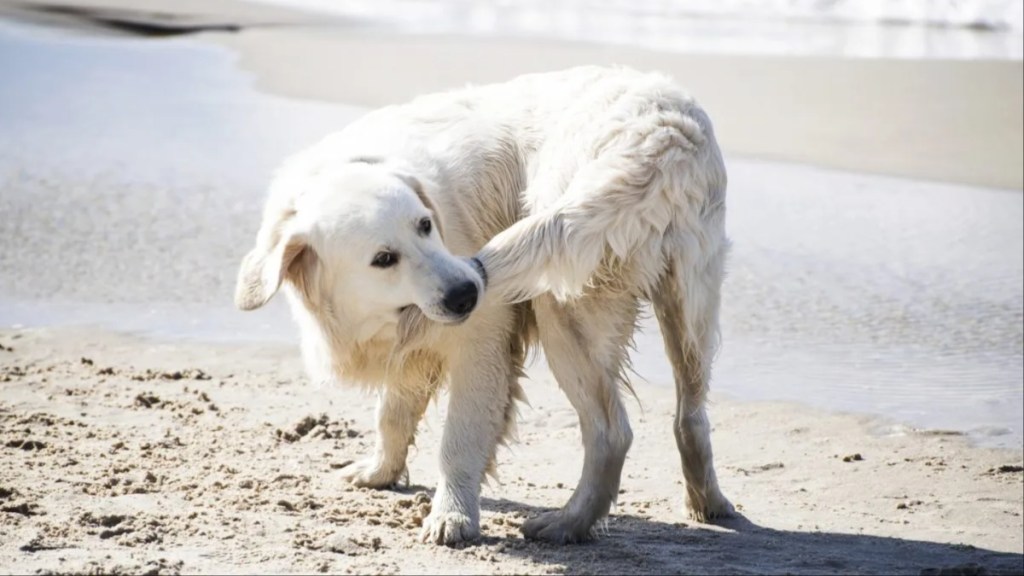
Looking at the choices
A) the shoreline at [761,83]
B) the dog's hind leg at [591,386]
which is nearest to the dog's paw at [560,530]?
the dog's hind leg at [591,386]

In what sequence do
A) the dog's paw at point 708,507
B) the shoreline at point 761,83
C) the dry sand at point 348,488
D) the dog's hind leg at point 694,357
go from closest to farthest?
1. the dry sand at point 348,488
2. the dog's hind leg at point 694,357
3. the dog's paw at point 708,507
4. the shoreline at point 761,83

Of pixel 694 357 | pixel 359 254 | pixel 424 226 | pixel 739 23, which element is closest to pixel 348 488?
pixel 359 254

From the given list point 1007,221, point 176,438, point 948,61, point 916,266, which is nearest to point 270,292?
point 176,438

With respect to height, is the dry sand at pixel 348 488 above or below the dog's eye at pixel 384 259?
below

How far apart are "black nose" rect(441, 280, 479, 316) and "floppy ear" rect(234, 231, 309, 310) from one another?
0.64 meters

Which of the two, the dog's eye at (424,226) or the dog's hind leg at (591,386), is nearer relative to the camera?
the dog's eye at (424,226)

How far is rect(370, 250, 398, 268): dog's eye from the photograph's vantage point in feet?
16.6

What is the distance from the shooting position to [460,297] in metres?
4.95

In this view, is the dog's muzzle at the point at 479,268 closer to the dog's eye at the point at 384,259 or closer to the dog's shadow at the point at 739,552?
the dog's eye at the point at 384,259

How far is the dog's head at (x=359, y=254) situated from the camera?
5.01m

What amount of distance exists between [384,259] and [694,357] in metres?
1.36

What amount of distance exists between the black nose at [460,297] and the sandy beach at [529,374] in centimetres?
91

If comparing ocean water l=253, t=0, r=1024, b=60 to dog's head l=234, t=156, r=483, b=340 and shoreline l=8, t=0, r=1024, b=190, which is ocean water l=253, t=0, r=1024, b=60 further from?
dog's head l=234, t=156, r=483, b=340

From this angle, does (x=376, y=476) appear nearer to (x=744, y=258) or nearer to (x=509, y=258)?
(x=509, y=258)
